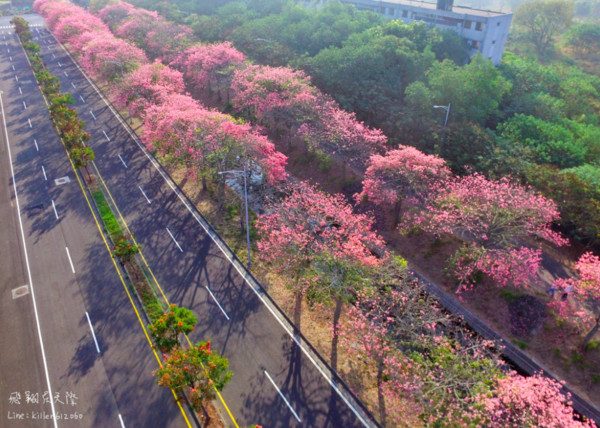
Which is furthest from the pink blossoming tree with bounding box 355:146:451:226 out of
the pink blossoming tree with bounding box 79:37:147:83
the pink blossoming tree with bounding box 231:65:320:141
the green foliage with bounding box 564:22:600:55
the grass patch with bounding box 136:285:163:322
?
the green foliage with bounding box 564:22:600:55

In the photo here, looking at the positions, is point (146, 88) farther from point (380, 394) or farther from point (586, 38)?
point (586, 38)

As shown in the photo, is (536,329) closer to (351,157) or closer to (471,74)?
(351,157)

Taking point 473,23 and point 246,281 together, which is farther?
point 473,23

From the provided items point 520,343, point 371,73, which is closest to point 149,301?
point 520,343

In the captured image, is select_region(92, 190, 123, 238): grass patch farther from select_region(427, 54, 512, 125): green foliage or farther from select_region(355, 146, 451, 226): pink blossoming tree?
select_region(427, 54, 512, 125): green foliage

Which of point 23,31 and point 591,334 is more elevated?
point 23,31

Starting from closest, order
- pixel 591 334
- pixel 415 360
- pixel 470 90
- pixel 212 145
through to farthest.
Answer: pixel 415 360 → pixel 591 334 → pixel 212 145 → pixel 470 90

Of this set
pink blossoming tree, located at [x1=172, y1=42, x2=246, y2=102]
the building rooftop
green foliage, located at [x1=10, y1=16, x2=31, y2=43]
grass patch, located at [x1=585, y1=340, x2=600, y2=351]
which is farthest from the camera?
green foliage, located at [x1=10, y1=16, x2=31, y2=43]

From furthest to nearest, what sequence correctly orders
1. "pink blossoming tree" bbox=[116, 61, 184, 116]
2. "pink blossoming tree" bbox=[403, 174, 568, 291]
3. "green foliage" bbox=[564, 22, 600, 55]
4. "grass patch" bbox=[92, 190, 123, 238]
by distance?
"green foliage" bbox=[564, 22, 600, 55], "pink blossoming tree" bbox=[116, 61, 184, 116], "grass patch" bbox=[92, 190, 123, 238], "pink blossoming tree" bbox=[403, 174, 568, 291]
